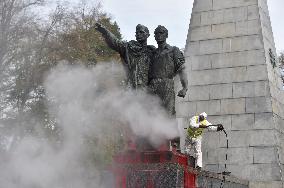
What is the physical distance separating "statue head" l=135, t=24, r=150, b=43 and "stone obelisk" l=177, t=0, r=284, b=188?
17.1 ft

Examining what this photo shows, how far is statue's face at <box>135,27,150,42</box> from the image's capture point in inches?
354

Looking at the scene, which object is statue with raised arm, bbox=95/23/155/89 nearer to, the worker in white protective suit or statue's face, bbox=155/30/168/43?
statue's face, bbox=155/30/168/43

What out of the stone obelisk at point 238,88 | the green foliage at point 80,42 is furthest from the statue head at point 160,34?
the green foliage at point 80,42

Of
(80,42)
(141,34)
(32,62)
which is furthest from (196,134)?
(80,42)

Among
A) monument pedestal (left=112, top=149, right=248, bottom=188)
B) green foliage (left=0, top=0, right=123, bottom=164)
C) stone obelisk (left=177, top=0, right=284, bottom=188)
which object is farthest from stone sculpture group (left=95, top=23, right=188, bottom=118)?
green foliage (left=0, top=0, right=123, bottom=164)

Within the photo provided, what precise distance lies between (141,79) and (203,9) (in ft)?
22.3

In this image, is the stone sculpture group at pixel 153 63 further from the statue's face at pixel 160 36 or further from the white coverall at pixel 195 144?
the white coverall at pixel 195 144

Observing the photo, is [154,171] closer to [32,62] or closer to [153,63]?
[153,63]

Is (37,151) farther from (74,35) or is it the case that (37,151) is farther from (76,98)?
(74,35)

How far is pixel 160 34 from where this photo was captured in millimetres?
9078

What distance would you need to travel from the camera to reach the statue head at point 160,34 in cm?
908

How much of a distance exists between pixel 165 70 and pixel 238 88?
5.20 metres

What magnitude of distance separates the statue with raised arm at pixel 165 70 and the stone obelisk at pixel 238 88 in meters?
4.76

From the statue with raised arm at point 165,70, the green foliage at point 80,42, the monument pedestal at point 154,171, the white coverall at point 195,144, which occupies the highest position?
the green foliage at point 80,42
